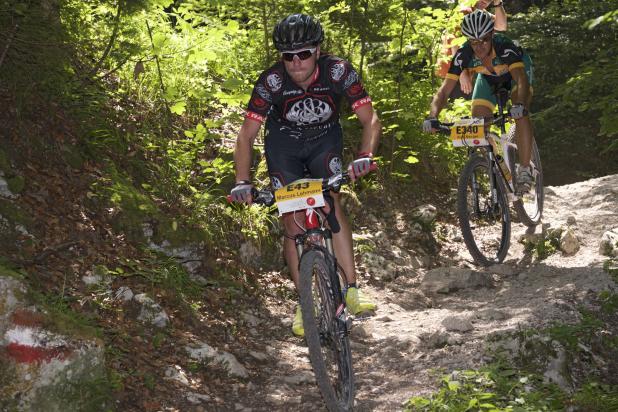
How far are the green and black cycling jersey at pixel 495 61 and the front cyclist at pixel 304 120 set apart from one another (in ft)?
8.76

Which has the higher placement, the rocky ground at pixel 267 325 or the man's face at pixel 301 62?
the man's face at pixel 301 62

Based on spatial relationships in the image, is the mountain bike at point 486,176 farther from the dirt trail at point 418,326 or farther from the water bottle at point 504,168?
the dirt trail at point 418,326

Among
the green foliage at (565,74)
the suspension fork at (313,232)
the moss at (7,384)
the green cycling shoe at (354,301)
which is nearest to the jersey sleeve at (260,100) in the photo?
the suspension fork at (313,232)

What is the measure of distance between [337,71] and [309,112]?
14.0 inches

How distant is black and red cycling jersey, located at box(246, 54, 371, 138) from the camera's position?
5055 mm

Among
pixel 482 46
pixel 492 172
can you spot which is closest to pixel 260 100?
pixel 482 46

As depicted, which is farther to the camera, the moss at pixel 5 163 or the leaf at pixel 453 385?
the moss at pixel 5 163

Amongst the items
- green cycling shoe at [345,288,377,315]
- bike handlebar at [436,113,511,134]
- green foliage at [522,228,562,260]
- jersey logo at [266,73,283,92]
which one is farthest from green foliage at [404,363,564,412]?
green foliage at [522,228,562,260]

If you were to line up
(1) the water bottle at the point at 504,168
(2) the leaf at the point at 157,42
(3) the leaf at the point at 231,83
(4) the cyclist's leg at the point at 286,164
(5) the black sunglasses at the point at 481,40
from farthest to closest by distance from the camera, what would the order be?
(1) the water bottle at the point at 504,168 < (5) the black sunglasses at the point at 481,40 < (2) the leaf at the point at 157,42 < (3) the leaf at the point at 231,83 < (4) the cyclist's leg at the point at 286,164

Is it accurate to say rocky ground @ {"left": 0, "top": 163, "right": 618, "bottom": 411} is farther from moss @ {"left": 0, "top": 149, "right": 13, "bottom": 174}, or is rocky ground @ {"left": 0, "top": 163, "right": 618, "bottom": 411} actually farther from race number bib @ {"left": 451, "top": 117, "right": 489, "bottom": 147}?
race number bib @ {"left": 451, "top": 117, "right": 489, "bottom": 147}

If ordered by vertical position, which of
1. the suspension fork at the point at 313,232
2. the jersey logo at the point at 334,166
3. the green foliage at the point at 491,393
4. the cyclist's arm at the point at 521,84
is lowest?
the green foliage at the point at 491,393

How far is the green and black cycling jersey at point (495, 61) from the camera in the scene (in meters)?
7.38

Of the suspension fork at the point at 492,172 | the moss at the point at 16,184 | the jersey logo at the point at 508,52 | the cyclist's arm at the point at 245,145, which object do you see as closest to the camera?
the cyclist's arm at the point at 245,145

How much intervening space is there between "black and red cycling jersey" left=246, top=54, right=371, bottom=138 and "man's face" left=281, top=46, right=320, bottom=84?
3.2 inches
